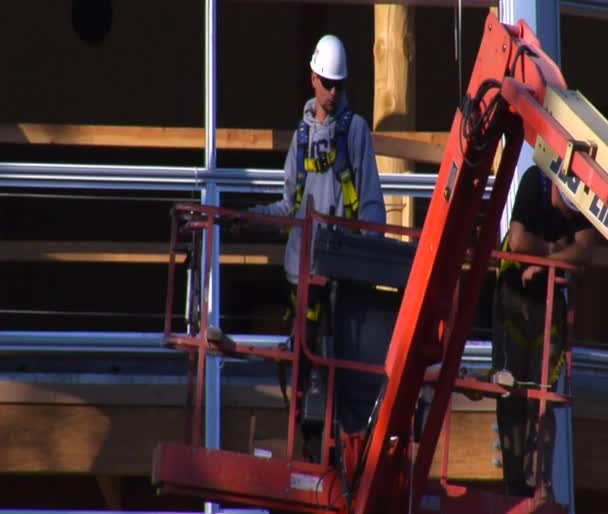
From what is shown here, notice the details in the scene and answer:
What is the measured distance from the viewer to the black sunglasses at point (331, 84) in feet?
27.9

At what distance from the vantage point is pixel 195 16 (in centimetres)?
1459

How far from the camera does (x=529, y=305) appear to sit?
846 cm

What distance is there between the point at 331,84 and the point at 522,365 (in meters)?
1.66

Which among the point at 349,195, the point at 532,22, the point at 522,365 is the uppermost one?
the point at 532,22

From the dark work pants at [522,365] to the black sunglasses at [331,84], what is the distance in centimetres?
125

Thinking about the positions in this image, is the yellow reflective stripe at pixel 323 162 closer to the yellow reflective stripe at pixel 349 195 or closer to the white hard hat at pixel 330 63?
the yellow reflective stripe at pixel 349 195

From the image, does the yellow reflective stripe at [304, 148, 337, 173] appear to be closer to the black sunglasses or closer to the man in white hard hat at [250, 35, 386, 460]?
the man in white hard hat at [250, 35, 386, 460]

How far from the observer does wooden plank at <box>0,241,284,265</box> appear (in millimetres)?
11367

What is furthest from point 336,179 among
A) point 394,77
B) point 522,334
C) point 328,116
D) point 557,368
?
point 394,77

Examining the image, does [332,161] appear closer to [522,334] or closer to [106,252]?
[522,334]

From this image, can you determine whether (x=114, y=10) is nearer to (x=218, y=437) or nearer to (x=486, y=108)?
(x=218, y=437)

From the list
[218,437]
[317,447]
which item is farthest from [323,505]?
[218,437]

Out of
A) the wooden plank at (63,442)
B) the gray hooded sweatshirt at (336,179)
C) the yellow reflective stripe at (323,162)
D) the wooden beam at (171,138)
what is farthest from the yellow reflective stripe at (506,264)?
the wooden beam at (171,138)

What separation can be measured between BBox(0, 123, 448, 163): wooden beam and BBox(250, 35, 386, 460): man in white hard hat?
2152 millimetres
